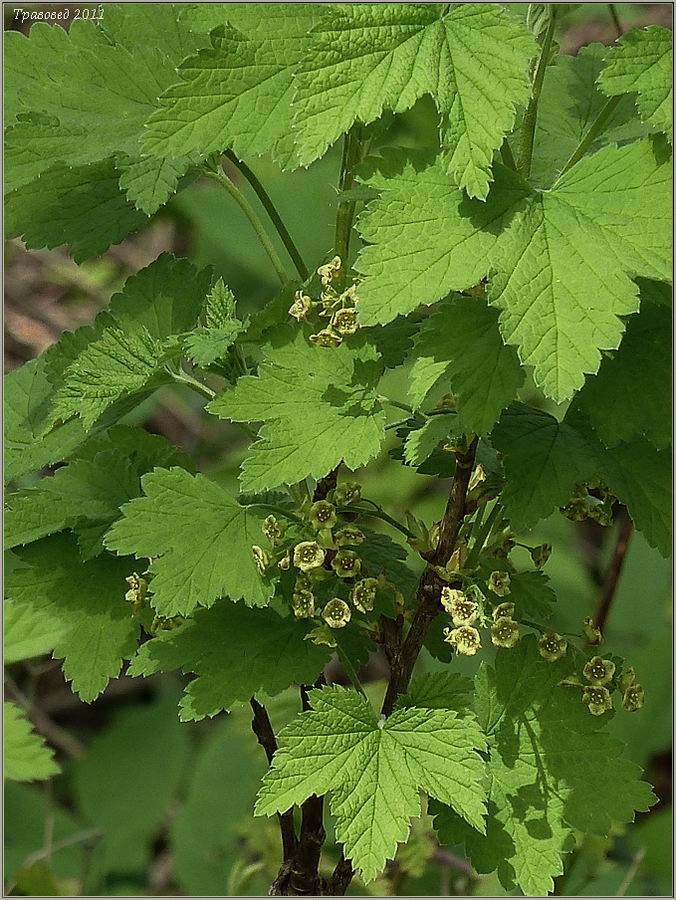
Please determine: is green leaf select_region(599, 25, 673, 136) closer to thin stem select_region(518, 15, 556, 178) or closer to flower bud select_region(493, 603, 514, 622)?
thin stem select_region(518, 15, 556, 178)

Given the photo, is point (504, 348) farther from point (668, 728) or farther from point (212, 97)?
point (668, 728)

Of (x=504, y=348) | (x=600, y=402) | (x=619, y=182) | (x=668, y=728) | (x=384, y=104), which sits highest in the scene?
(x=384, y=104)

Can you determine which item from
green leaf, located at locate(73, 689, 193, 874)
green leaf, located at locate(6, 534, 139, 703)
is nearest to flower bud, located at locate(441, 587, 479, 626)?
green leaf, located at locate(6, 534, 139, 703)

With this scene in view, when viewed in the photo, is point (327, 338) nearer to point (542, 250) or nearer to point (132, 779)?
point (542, 250)

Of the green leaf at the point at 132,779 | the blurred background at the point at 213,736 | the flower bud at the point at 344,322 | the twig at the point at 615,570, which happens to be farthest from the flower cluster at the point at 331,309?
the green leaf at the point at 132,779

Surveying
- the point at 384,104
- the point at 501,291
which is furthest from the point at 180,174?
the point at 501,291

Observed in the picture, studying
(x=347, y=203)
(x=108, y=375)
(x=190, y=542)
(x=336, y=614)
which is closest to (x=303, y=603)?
(x=336, y=614)

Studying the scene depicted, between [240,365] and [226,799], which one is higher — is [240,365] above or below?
above
